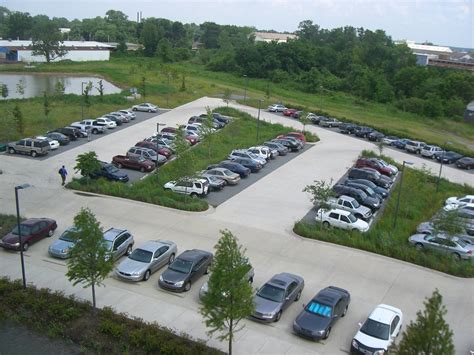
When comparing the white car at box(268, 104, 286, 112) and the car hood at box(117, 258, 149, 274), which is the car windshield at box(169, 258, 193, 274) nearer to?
the car hood at box(117, 258, 149, 274)

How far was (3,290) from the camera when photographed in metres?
16.8

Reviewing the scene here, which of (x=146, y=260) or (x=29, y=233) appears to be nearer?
(x=146, y=260)

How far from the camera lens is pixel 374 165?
34938 millimetres

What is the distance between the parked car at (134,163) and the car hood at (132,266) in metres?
14.2

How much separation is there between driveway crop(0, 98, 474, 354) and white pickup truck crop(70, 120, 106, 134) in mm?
7153

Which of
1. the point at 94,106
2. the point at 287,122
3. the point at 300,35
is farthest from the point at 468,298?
the point at 300,35

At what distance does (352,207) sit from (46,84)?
205 feet

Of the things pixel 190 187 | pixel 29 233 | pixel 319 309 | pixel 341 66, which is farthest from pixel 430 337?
pixel 341 66

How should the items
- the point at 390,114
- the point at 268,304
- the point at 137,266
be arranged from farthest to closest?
the point at 390,114
the point at 137,266
the point at 268,304

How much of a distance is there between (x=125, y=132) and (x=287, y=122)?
17.1 m

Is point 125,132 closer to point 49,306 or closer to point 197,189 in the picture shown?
point 197,189

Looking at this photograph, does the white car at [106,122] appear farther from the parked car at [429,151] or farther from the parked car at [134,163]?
the parked car at [429,151]

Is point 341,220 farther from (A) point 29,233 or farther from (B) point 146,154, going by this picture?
(B) point 146,154

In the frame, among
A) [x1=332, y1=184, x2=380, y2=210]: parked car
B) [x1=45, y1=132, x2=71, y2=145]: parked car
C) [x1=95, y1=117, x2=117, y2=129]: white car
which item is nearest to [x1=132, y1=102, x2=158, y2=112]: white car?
[x1=95, y1=117, x2=117, y2=129]: white car
